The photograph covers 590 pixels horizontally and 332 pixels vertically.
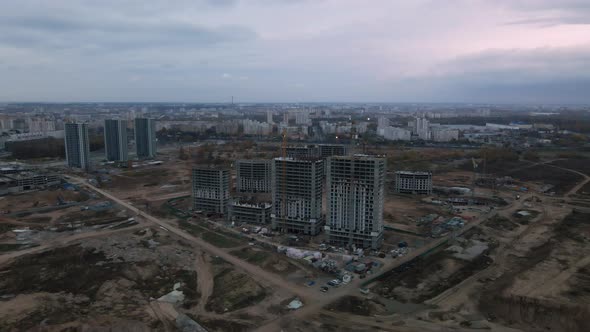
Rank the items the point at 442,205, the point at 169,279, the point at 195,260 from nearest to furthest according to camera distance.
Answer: the point at 169,279, the point at 195,260, the point at 442,205

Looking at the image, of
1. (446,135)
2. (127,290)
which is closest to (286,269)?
(127,290)

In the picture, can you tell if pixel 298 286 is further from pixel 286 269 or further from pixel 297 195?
pixel 297 195

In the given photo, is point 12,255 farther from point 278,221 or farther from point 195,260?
point 278,221

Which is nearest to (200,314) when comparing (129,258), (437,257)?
(129,258)

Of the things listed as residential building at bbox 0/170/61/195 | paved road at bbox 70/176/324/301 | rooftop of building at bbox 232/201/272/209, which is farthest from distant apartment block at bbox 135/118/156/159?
rooftop of building at bbox 232/201/272/209

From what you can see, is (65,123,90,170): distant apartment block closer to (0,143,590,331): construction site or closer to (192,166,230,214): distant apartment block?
(0,143,590,331): construction site

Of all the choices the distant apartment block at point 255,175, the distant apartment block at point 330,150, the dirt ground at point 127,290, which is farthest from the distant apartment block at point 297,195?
the distant apartment block at point 330,150

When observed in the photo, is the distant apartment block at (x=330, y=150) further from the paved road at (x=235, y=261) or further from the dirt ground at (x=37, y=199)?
the dirt ground at (x=37, y=199)
